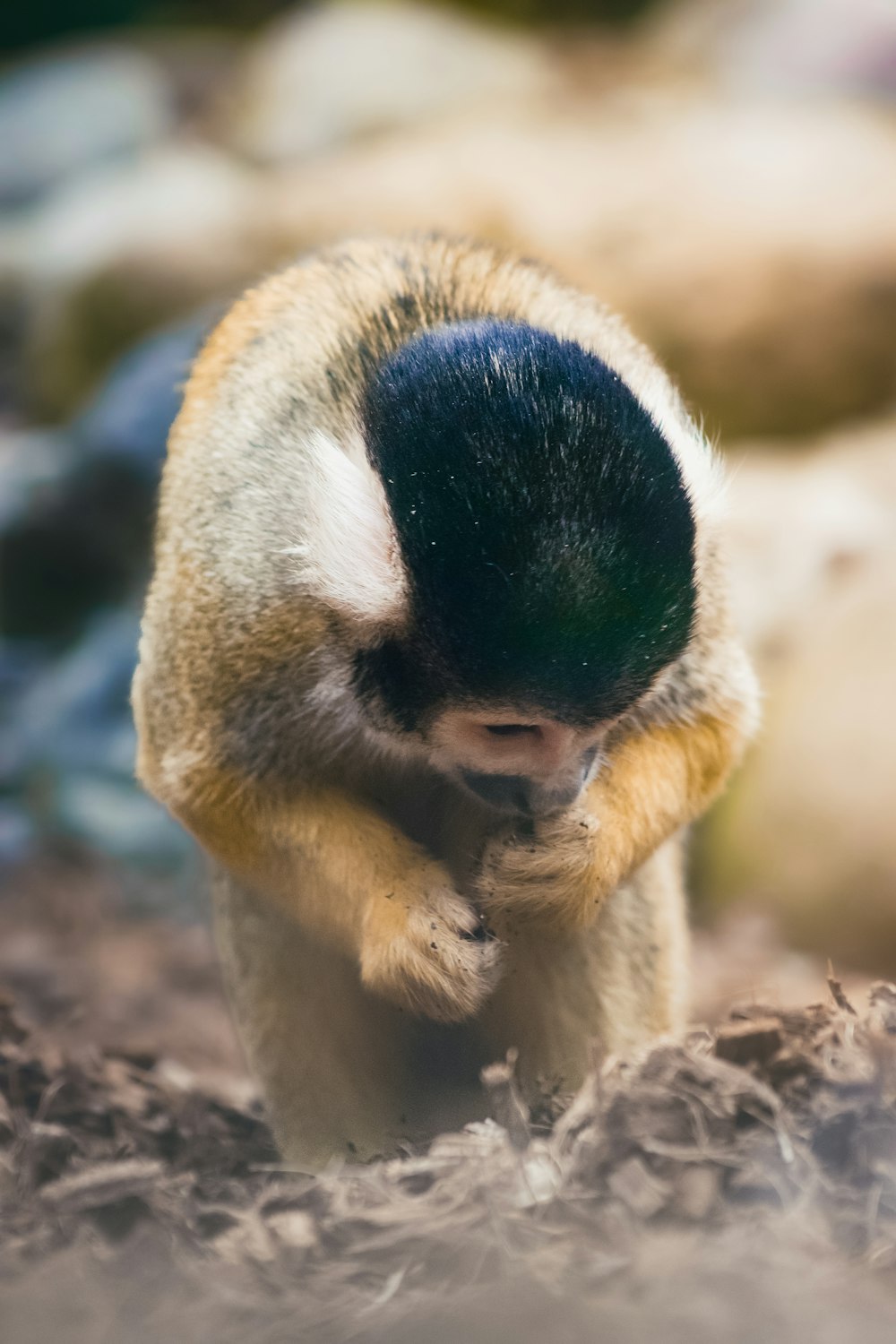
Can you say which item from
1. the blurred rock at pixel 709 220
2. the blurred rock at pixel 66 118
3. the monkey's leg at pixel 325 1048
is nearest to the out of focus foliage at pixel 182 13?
the blurred rock at pixel 66 118

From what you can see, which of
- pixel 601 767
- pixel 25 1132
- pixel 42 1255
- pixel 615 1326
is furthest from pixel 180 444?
pixel 615 1326

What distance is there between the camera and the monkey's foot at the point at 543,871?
2508 mm

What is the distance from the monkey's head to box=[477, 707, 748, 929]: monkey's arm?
220 millimetres

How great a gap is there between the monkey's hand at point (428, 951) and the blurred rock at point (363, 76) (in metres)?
8.07

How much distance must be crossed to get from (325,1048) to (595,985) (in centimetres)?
62

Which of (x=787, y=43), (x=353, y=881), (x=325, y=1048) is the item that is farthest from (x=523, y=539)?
(x=787, y=43)

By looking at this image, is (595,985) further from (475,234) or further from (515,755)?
(475,234)

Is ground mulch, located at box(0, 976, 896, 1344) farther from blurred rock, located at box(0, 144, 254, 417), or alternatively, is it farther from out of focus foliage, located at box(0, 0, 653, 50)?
out of focus foliage, located at box(0, 0, 653, 50)

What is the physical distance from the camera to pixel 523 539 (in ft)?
6.63

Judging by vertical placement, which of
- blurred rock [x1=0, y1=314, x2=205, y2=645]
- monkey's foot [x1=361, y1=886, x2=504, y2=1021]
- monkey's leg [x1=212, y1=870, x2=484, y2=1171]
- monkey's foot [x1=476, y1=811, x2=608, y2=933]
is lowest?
monkey's leg [x1=212, y1=870, x2=484, y2=1171]

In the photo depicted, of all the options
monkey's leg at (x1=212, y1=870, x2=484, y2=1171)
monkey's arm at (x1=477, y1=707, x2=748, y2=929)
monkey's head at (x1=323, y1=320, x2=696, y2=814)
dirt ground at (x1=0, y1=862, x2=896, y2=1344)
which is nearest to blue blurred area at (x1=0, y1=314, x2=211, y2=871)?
monkey's leg at (x1=212, y1=870, x2=484, y2=1171)

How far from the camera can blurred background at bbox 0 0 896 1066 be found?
17.1 ft

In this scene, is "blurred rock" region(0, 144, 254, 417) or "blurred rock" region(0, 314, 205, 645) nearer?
"blurred rock" region(0, 314, 205, 645)

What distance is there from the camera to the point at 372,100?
978 cm
